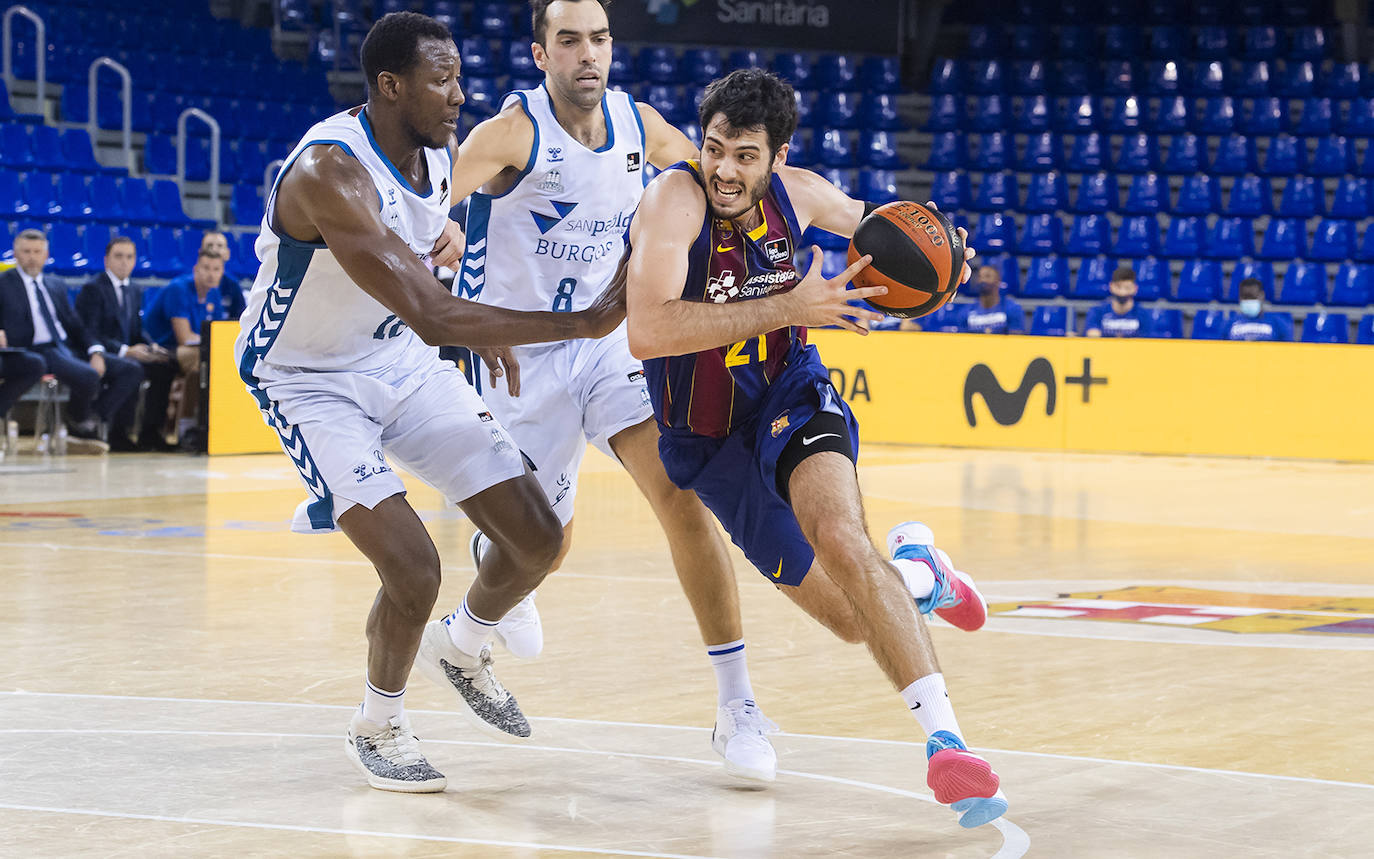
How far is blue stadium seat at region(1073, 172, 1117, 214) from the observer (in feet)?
67.3

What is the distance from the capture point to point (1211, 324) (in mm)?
18109

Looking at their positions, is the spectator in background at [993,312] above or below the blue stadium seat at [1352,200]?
below

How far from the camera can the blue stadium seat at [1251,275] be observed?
19.2 metres

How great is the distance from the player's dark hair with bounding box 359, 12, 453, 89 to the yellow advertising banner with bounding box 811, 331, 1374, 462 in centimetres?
1236

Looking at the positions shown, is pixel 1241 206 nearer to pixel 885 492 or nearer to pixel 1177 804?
pixel 885 492

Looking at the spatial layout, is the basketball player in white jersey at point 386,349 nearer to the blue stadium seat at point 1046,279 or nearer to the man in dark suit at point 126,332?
the man in dark suit at point 126,332

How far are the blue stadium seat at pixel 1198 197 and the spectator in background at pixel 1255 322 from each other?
3.60 meters

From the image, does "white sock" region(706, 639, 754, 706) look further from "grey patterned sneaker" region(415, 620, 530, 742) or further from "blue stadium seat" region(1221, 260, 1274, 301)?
"blue stadium seat" region(1221, 260, 1274, 301)

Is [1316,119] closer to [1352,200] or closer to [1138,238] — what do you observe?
[1352,200]

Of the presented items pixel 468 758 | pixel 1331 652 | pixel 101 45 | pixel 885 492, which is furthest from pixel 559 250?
pixel 101 45

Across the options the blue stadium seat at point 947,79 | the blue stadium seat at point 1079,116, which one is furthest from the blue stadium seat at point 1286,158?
the blue stadium seat at point 947,79

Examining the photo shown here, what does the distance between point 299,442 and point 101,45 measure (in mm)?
16920

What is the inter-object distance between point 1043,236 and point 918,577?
52.7 ft

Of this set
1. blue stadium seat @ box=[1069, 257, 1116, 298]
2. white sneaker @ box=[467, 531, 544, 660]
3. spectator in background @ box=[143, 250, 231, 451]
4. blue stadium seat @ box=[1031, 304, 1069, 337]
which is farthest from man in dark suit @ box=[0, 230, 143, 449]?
blue stadium seat @ box=[1069, 257, 1116, 298]
